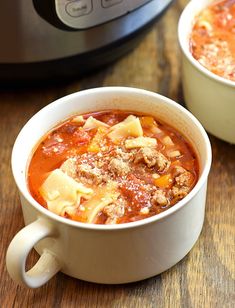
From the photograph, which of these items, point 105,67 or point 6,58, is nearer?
point 6,58

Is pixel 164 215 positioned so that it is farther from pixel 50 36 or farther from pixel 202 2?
pixel 202 2

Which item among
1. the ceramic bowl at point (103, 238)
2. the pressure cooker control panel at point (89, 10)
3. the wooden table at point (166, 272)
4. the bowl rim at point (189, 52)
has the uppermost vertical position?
the pressure cooker control panel at point (89, 10)

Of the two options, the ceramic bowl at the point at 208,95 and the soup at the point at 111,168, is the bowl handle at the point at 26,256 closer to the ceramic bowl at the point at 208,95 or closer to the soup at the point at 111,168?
the soup at the point at 111,168

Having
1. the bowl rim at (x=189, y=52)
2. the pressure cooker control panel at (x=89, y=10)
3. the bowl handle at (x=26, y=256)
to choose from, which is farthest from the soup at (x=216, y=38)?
the bowl handle at (x=26, y=256)

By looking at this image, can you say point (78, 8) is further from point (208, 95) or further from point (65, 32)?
point (208, 95)

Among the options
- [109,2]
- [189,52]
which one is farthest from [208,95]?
[109,2]

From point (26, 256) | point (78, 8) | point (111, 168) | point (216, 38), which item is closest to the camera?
point (26, 256)

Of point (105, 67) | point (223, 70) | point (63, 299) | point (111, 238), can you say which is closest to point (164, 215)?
point (111, 238)
